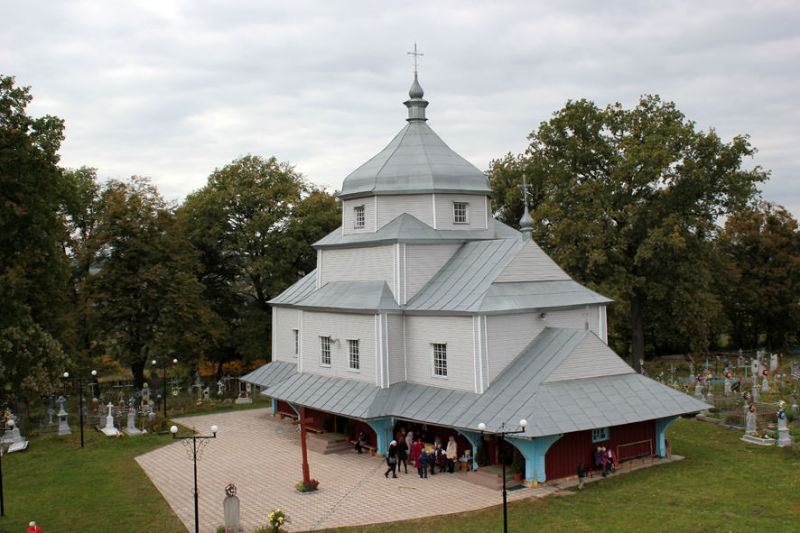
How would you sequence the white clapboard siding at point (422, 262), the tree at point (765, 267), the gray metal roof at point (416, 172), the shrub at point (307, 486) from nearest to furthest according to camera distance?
the shrub at point (307, 486) < the white clapboard siding at point (422, 262) < the gray metal roof at point (416, 172) < the tree at point (765, 267)

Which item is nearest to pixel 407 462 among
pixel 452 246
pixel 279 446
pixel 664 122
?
pixel 279 446

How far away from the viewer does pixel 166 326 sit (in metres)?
40.0

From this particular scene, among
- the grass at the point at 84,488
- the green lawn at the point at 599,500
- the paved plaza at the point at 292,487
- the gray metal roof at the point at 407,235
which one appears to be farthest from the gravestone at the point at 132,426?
the gray metal roof at the point at 407,235

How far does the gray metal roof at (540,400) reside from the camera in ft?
70.5

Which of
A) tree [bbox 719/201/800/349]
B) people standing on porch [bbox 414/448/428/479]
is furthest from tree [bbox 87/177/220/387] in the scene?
tree [bbox 719/201/800/349]

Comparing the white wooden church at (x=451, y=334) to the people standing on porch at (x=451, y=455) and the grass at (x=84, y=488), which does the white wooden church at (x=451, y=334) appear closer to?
the people standing on porch at (x=451, y=455)

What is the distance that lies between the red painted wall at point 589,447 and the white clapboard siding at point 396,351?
7.01 meters

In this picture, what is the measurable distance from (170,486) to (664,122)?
30.7 meters

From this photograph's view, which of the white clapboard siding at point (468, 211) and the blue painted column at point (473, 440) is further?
the white clapboard siding at point (468, 211)

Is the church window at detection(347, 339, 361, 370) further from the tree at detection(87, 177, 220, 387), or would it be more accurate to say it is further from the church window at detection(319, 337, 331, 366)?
the tree at detection(87, 177, 220, 387)

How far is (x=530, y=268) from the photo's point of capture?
85.4 ft

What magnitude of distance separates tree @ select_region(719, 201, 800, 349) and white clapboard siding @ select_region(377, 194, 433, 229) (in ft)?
94.6

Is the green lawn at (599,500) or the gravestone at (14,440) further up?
the gravestone at (14,440)

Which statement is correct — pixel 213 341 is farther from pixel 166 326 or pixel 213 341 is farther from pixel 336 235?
pixel 336 235
